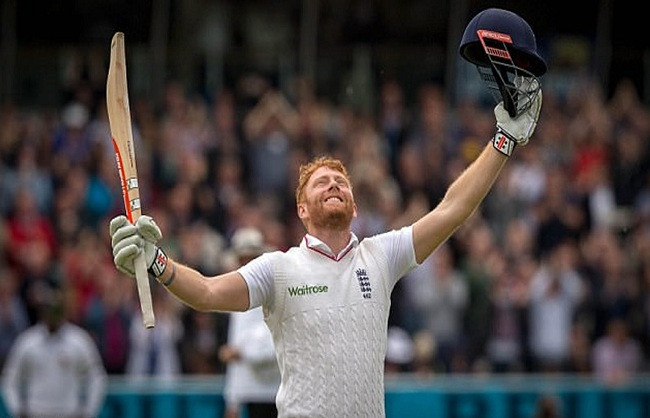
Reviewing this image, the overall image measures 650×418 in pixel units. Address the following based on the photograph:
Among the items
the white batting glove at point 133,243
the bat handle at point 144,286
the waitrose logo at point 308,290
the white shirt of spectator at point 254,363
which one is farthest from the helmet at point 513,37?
the white shirt of spectator at point 254,363

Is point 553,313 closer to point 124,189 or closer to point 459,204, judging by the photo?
point 459,204

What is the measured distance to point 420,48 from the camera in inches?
794

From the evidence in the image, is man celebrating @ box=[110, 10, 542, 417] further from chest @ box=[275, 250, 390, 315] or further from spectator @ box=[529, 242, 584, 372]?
spectator @ box=[529, 242, 584, 372]

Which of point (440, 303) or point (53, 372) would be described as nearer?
point (53, 372)

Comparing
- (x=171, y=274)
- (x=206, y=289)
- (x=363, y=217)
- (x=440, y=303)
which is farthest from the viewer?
(x=363, y=217)

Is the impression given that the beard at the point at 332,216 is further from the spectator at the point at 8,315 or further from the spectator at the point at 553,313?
the spectator at the point at 553,313

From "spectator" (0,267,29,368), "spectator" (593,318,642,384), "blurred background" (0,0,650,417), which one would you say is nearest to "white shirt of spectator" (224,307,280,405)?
"blurred background" (0,0,650,417)

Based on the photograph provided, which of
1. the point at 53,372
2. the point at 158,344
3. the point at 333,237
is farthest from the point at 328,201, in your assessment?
the point at 158,344

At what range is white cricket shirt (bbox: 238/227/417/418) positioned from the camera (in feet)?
24.7

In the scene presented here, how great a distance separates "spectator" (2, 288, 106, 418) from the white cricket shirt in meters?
7.33

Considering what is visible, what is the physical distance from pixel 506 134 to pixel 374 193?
9641 mm

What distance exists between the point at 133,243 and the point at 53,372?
26.6 feet

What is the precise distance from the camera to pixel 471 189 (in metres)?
7.85

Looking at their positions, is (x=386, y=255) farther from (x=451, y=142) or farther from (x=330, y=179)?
(x=451, y=142)
